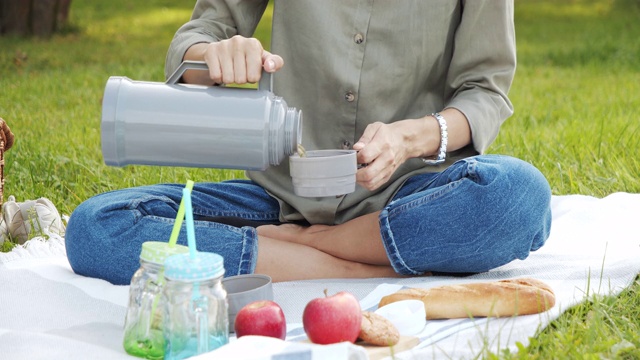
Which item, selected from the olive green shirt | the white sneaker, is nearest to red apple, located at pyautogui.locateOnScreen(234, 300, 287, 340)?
the olive green shirt

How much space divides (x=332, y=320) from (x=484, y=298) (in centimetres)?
41

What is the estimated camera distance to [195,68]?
206 cm

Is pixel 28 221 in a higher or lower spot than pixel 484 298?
lower

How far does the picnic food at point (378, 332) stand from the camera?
1.87 m

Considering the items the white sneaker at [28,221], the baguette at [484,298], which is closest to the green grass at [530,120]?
the baguette at [484,298]

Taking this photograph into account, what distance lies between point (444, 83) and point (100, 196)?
1.01 meters

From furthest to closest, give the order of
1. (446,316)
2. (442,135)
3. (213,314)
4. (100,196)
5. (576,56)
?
(576,56) → (100,196) → (442,135) → (446,316) → (213,314)

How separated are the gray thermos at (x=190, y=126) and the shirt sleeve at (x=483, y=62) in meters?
0.67

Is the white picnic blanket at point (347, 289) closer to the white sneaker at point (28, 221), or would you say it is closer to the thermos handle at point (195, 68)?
the white sneaker at point (28, 221)

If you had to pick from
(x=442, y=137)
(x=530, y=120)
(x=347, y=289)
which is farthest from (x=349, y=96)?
(x=530, y=120)

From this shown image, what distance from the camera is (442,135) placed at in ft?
7.71

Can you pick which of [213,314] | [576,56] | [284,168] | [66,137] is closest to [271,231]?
[284,168]

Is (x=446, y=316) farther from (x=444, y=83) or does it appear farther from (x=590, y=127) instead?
(x=590, y=127)

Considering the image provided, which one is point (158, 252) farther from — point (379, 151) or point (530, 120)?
point (530, 120)
